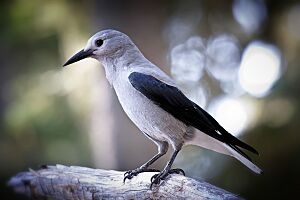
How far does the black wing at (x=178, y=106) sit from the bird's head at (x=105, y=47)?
0.54ft

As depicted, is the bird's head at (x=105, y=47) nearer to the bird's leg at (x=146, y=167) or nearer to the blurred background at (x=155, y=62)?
the bird's leg at (x=146, y=167)

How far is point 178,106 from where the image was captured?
185 centimetres

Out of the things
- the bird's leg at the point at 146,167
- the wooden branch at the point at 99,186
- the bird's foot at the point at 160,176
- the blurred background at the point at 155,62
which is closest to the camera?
the wooden branch at the point at 99,186

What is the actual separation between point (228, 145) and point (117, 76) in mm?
489

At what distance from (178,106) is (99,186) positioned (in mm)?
425

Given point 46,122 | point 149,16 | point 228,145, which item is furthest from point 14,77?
point 228,145

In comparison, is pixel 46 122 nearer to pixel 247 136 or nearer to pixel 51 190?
pixel 247 136

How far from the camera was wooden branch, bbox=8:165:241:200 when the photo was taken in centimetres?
161

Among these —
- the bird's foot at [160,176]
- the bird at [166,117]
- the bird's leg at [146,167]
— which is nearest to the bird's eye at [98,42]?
the bird at [166,117]

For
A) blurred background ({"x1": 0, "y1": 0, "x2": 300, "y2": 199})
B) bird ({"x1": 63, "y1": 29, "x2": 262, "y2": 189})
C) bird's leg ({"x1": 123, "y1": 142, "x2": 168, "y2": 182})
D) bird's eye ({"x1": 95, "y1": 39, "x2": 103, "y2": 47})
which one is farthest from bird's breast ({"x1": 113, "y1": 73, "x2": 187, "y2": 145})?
blurred background ({"x1": 0, "y1": 0, "x2": 300, "y2": 199})

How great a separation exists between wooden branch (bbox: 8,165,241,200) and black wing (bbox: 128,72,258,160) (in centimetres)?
20

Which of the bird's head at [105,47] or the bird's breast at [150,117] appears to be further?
the bird's head at [105,47]

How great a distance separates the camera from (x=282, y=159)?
3.18 metres

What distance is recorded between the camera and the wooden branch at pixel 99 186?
161 centimetres
